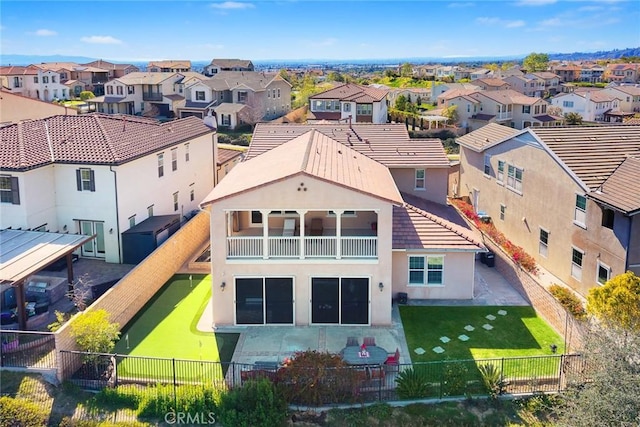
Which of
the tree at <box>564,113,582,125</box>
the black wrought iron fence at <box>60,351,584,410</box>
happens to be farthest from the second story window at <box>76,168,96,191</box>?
the tree at <box>564,113,582,125</box>

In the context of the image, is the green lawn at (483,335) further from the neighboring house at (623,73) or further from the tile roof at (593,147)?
the neighboring house at (623,73)

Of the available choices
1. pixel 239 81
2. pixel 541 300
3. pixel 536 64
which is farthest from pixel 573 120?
pixel 536 64

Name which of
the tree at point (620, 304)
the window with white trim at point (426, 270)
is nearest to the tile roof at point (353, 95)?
the window with white trim at point (426, 270)

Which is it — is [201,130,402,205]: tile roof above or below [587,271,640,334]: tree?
above

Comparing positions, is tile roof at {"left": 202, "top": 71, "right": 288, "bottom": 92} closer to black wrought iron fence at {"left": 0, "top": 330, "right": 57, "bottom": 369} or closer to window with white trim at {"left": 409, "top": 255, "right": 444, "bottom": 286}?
window with white trim at {"left": 409, "top": 255, "right": 444, "bottom": 286}

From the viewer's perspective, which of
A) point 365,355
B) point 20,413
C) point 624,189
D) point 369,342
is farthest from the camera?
point 624,189

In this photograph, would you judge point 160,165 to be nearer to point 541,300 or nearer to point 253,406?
point 253,406
